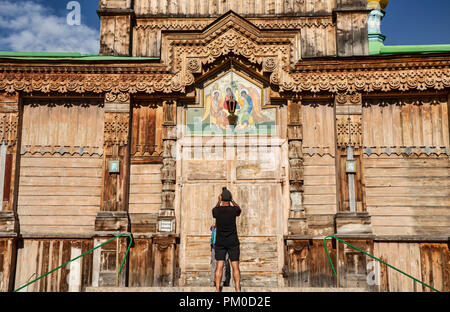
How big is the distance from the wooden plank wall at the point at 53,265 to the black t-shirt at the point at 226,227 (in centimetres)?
408

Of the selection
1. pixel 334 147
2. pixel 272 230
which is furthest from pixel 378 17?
pixel 272 230

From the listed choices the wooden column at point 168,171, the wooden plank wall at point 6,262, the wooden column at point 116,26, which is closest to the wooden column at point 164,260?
the wooden column at point 168,171

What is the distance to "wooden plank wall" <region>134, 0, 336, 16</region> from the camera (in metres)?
14.5

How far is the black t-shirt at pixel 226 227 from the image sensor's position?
32.8 ft

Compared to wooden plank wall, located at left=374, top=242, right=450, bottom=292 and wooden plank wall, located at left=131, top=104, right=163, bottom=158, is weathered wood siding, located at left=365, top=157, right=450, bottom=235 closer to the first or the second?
wooden plank wall, located at left=374, top=242, right=450, bottom=292

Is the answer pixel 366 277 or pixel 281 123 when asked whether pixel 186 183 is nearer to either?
pixel 281 123

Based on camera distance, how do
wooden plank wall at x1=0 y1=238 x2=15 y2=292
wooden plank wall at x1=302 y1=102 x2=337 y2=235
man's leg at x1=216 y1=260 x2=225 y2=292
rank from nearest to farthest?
man's leg at x1=216 y1=260 x2=225 y2=292
wooden plank wall at x1=0 y1=238 x2=15 y2=292
wooden plank wall at x1=302 y1=102 x2=337 y2=235

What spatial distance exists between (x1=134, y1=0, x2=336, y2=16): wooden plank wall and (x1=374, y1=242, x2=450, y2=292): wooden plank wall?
7026 millimetres

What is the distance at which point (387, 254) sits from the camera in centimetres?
1245

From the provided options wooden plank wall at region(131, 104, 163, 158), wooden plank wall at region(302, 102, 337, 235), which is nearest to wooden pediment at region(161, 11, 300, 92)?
wooden plank wall at region(131, 104, 163, 158)

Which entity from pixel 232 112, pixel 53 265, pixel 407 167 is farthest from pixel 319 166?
pixel 53 265

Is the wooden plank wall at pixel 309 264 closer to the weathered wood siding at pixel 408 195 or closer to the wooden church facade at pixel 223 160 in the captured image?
the wooden church facade at pixel 223 160

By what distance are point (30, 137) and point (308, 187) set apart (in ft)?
24.4

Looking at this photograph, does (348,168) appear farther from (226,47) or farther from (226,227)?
(226,47)
